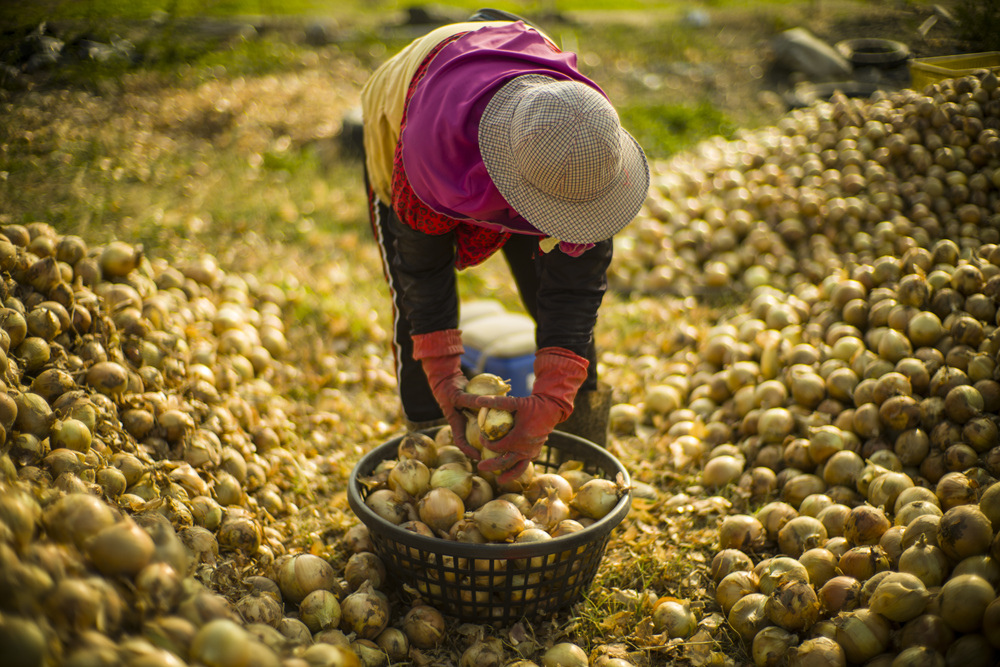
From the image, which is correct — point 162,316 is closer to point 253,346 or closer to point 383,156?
point 253,346

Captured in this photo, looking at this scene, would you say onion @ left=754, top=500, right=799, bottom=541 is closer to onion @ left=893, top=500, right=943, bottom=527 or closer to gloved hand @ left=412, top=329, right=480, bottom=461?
onion @ left=893, top=500, right=943, bottom=527

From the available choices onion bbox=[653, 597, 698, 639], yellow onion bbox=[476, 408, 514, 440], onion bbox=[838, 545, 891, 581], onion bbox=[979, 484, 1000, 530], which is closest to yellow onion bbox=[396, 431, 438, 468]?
yellow onion bbox=[476, 408, 514, 440]

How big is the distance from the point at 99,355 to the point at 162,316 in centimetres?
54

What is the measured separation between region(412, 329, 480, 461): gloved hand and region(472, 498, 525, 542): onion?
0.20 meters

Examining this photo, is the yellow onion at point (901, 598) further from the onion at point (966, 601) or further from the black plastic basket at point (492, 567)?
the black plastic basket at point (492, 567)

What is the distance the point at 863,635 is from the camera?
5.63 feet

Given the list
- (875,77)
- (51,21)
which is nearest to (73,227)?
(51,21)

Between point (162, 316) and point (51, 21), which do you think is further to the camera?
point (51, 21)

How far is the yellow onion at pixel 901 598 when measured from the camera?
5.52 ft

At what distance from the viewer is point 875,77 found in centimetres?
586

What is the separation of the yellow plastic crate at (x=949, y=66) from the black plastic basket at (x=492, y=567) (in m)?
3.26

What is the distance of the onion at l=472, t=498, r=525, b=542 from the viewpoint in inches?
72.6

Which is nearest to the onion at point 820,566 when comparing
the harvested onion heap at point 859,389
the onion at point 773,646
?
the harvested onion heap at point 859,389

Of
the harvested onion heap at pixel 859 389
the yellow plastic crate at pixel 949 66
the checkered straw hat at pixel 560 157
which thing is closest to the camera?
the checkered straw hat at pixel 560 157
